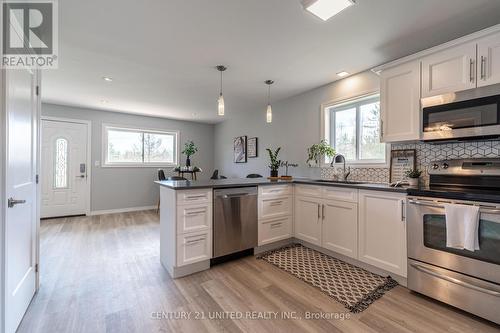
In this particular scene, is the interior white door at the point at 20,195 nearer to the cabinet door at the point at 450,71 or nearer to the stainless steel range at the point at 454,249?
the stainless steel range at the point at 454,249

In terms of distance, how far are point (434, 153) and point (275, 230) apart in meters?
2.04

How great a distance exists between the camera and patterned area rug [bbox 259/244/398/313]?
1945 millimetres

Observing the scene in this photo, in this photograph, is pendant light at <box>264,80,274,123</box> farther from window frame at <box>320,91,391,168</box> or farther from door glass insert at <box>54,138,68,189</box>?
door glass insert at <box>54,138,68,189</box>

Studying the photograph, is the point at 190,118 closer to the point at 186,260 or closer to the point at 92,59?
the point at 92,59

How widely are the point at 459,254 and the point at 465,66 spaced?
5.22ft

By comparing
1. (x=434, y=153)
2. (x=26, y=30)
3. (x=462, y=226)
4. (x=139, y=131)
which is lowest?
(x=462, y=226)

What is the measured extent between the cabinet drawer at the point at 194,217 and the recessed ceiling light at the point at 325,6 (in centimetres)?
205

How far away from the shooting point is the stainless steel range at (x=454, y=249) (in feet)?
5.25

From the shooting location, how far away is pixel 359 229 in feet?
8.09

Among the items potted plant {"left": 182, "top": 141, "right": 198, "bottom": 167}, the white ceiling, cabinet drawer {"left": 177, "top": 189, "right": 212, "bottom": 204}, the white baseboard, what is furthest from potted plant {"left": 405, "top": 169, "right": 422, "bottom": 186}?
the white baseboard

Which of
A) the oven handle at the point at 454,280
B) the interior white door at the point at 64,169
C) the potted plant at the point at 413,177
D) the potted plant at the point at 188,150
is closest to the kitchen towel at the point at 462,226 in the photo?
the oven handle at the point at 454,280

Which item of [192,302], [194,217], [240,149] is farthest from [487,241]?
[240,149]

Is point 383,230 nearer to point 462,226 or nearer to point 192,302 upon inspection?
point 462,226

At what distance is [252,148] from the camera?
527cm
